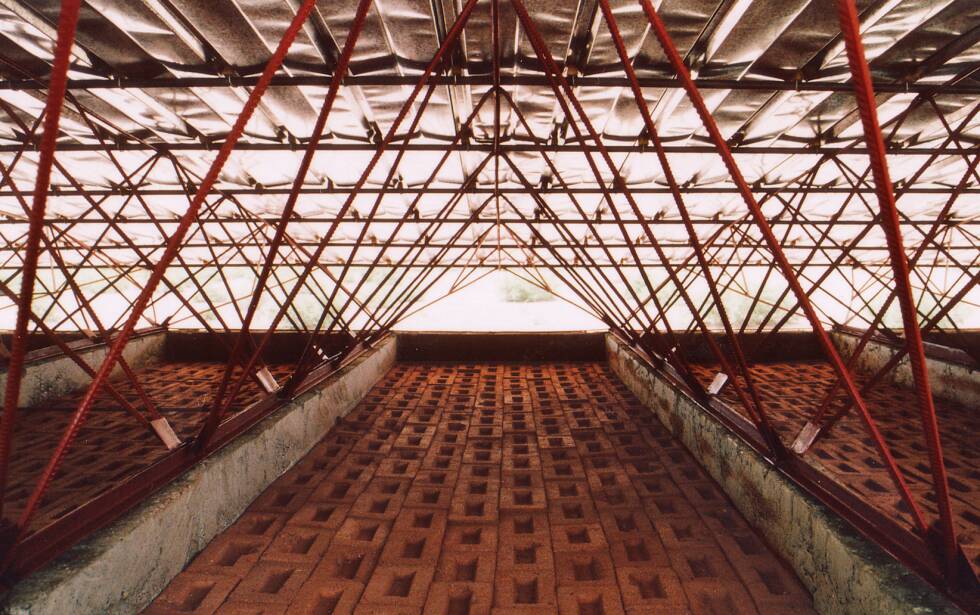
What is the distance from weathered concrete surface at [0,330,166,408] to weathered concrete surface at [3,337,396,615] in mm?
4788

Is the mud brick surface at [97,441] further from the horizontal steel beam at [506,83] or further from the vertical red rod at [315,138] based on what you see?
the horizontal steel beam at [506,83]

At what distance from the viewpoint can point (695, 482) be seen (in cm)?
470

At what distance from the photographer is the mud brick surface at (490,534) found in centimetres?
310

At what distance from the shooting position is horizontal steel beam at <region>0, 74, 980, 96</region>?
445 cm

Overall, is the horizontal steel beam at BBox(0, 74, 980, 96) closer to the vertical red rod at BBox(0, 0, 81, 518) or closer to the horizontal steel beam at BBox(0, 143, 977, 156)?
the horizontal steel beam at BBox(0, 143, 977, 156)

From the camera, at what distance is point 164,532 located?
3.19 meters

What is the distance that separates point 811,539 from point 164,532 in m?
4.73

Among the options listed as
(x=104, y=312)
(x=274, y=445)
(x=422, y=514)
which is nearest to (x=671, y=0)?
(x=422, y=514)

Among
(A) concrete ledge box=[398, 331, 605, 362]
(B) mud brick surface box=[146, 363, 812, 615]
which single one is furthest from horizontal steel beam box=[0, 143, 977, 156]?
(A) concrete ledge box=[398, 331, 605, 362]

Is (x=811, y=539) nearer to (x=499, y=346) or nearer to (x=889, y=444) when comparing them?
(x=889, y=444)

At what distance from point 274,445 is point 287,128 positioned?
394 centimetres

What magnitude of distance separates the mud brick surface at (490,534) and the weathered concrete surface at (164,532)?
16cm

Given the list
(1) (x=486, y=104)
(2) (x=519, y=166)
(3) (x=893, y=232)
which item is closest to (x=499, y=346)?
(2) (x=519, y=166)

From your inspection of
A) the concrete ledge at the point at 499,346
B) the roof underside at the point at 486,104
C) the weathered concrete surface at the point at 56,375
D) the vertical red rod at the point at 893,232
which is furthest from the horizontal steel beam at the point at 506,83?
the concrete ledge at the point at 499,346
